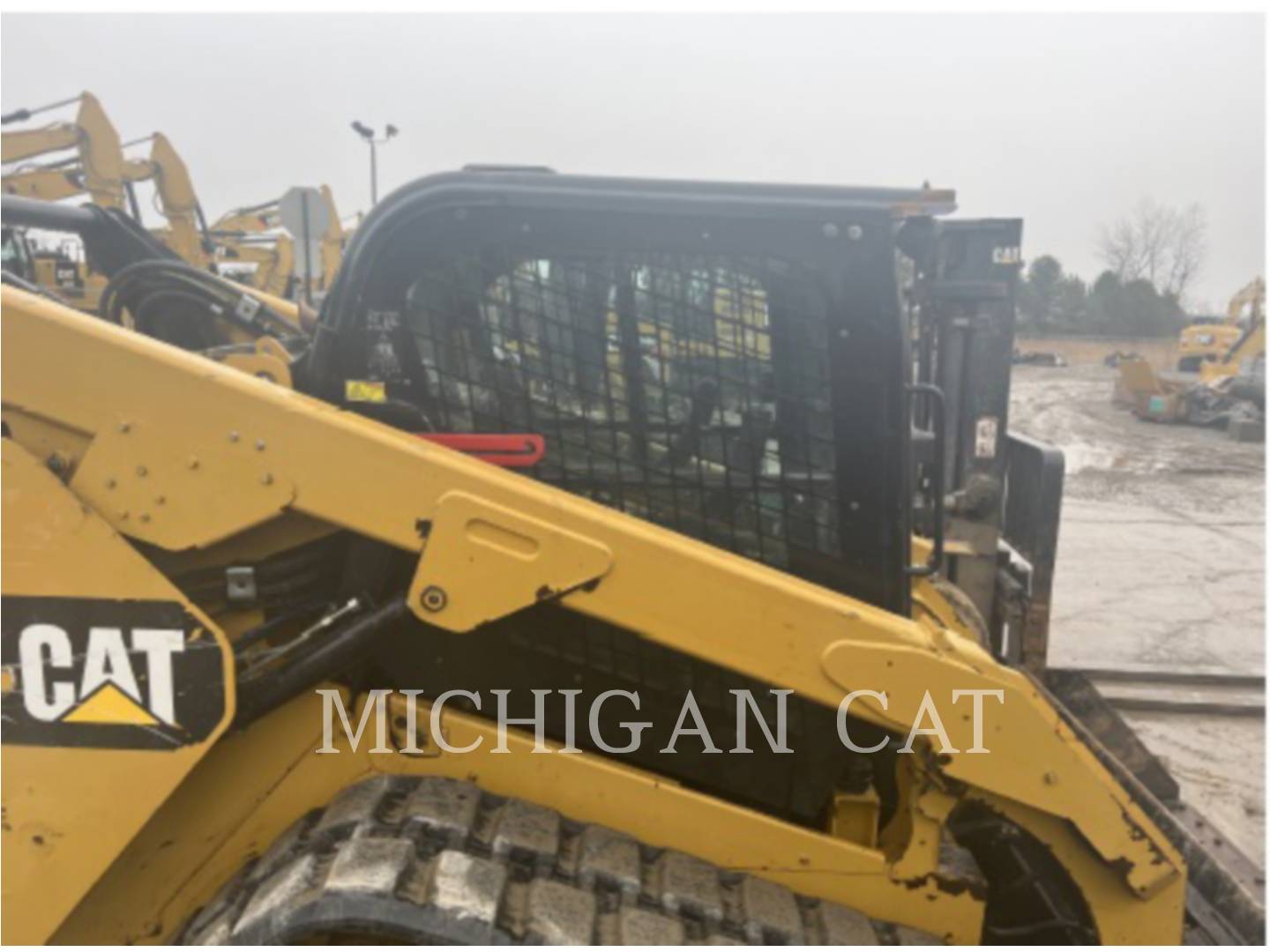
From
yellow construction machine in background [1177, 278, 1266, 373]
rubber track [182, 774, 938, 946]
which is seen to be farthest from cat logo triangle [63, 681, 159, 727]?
yellow construction machine in background [1177, 278, 1266, 373]

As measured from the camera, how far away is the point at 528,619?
2.21 metres

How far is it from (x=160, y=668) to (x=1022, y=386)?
1170 inches

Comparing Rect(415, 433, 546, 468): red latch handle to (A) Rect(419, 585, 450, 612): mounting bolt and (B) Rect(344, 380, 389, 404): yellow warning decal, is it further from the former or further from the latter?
(A) Rect(419, 585, 450, 612): mounting bolt

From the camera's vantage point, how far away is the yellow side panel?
1.79 m

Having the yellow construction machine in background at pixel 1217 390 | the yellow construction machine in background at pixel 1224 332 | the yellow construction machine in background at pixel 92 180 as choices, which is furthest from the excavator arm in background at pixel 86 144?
the yellow construction machine in background at pixel 1224 332

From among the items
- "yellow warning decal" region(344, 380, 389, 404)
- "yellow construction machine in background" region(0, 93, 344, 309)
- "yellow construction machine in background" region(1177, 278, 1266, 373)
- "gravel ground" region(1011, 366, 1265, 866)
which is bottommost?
"gravel ground" region(1011, 366, 1265, 866)

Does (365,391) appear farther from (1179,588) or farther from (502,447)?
(1179,588)

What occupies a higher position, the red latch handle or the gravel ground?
the red latch handle

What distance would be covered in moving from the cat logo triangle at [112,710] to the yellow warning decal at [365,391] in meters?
0.74

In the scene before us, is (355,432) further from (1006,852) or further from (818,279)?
(1006,852)

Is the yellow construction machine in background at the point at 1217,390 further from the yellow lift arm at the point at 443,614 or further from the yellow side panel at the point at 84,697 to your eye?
the yellow side panel at the point at 84,697

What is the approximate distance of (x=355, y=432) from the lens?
5.97ft

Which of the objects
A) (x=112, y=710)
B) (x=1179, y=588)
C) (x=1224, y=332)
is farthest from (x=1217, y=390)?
(x=112, y=710)

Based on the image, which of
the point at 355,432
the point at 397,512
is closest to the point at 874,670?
the point at 397,512
